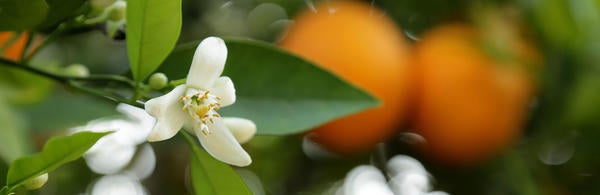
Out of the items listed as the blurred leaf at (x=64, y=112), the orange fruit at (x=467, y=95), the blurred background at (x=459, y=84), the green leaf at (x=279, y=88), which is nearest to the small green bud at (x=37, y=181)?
the green leaf at (x=279, y=88)

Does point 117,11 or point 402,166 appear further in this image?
point 402,166

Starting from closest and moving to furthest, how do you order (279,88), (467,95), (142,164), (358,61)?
(279,88) < (358,61) < (467,95) < (142,164)

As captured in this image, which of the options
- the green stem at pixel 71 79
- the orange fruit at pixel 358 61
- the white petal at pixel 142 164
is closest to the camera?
the green stem at pixel 71 79

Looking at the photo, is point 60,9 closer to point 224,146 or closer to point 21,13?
point 21,13

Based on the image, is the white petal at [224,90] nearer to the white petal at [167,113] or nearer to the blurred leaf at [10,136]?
the white petal at [167,113]

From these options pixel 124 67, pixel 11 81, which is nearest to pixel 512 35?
pixel 124 67

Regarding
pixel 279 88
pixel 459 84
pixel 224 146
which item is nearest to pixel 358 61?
pixel 459 84
